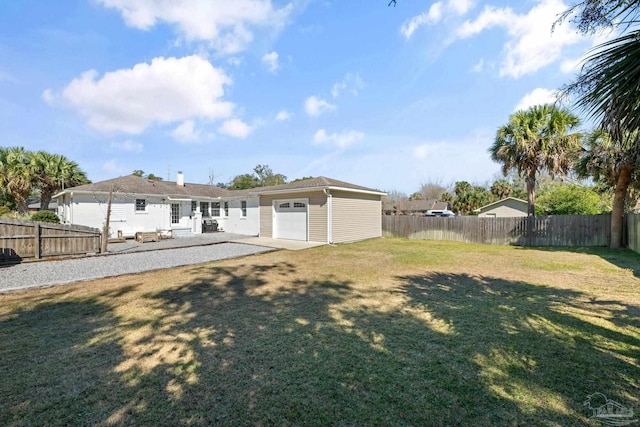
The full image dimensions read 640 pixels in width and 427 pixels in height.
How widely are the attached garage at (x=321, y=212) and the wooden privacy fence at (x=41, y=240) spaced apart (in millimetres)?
8102

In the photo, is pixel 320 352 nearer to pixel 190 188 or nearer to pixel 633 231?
pixel 633 231

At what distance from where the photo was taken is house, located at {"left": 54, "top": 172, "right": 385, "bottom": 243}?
48.0 feet

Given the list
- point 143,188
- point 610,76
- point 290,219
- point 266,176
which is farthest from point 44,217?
point 266,176

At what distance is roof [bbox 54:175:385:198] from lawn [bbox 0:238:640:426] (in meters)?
8.77

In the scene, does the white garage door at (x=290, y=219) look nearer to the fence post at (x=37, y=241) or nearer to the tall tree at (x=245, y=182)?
the fence post at (x=37, y=241)

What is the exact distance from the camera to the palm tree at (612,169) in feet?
38.0

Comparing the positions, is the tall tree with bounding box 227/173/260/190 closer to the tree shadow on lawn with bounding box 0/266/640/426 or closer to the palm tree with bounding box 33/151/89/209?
the palm tree with bounding box 33/151/89/209

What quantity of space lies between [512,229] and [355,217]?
8.05 metres

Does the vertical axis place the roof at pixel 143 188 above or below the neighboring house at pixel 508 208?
above

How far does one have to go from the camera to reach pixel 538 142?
1368 centimetres

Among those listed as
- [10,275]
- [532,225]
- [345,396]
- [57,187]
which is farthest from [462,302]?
[57,187]

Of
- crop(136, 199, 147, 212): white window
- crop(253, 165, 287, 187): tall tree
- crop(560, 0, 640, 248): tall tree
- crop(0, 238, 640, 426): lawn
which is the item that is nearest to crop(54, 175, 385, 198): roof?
crop(136, 199, 147, 212): white window

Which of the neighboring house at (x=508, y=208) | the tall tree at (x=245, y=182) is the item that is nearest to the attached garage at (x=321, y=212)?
the neighboring house at (x=508, y=208)

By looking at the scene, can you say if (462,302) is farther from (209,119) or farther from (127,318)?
(209,119)
